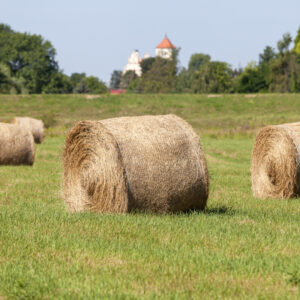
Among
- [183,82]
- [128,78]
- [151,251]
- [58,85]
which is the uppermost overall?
[128,78]

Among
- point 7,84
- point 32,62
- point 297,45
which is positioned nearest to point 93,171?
Result: point 7,84

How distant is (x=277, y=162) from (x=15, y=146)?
32.0 ft

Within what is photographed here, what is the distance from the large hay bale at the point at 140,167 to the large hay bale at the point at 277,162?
11.7ft

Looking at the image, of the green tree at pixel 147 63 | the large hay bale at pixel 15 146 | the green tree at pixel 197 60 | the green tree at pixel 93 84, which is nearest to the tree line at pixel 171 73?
the green tree at pixel 147 63

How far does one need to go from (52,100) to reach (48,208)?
6030 cm

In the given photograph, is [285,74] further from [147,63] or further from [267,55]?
[147,63]

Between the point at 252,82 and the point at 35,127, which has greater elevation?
the point at 252,82

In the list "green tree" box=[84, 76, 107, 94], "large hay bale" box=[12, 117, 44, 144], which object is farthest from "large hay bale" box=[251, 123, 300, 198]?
"green tree" box=[84, 76, 107, 94]

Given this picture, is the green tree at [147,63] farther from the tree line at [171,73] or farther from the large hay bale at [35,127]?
the large hay bale at [35,127]

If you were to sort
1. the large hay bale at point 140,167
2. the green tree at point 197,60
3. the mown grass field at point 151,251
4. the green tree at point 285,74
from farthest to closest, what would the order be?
the green tree at point 197,60
the green tree at point 285,74
the large hay bale at point 140,167
the mown grass field at point 151,251

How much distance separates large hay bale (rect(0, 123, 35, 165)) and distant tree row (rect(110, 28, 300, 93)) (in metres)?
78.0

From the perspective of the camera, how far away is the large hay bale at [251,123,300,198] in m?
13.8

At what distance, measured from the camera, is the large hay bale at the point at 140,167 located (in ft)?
33.2

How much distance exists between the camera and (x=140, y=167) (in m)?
10.1
